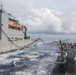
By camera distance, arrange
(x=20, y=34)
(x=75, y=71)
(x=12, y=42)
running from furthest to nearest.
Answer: (x=20, y=34)
(x=12, y=42)
(x=75, y=71)

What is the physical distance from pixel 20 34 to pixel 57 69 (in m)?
52.5

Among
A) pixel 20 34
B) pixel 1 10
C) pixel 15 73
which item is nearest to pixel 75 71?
pixel 15 73

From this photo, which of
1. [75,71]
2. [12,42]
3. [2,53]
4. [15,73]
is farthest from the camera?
[12,42]

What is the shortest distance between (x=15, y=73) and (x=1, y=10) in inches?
1126

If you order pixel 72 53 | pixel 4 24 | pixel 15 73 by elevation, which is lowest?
pixel 15 73

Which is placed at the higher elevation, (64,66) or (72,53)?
(72,53)

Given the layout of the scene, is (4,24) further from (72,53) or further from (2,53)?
(72,53)

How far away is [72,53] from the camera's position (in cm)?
2034

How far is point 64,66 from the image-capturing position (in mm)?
20375

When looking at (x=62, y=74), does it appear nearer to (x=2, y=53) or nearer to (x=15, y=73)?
(x=15, y=73)

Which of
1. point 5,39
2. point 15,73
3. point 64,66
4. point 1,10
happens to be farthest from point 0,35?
point 64,66

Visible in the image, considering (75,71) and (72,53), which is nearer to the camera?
(75,71)

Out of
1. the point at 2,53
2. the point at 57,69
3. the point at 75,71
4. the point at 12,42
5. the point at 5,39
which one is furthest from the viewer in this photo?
the point at 12,42

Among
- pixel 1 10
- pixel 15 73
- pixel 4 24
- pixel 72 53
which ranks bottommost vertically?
pixel 15 73
